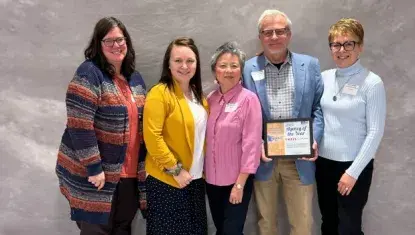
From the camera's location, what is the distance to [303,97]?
2137 mm

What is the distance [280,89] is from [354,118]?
1.41 ft

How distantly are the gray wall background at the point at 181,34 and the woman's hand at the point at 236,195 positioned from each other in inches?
26.1

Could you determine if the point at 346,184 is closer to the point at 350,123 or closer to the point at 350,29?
the point at 350,123

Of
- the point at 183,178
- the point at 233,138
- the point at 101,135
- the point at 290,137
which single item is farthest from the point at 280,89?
the point at 101,135

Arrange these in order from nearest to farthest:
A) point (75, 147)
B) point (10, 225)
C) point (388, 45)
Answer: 1. point (75, 147)
2. point (388, 45)
3. point (10, 225)

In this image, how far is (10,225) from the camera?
272 cm

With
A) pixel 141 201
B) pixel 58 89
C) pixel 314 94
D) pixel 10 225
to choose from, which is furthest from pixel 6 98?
pixel 314 94

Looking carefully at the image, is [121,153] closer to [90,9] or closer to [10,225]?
[90,9]

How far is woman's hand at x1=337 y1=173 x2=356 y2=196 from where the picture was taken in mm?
1982

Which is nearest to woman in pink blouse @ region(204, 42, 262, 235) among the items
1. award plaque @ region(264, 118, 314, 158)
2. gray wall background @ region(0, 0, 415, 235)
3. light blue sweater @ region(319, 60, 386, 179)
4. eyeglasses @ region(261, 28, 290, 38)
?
award plaque @ region(264, 118, 314, 158)

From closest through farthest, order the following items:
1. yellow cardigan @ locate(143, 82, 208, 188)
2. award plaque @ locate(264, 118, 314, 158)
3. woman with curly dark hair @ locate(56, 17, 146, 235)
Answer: woman with curly dark hair @ locate(56, 17, 146, 235), yellow cardigan @ locate(143, 82, 208, 188), award plaque @ locate(264, 118, 314, 158)

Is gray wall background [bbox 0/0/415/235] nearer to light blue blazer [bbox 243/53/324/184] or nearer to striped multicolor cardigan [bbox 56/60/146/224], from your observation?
light blue blazer [bbox 243/53/324/184]

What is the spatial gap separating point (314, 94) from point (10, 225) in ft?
7.55

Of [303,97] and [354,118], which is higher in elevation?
[303,97]
